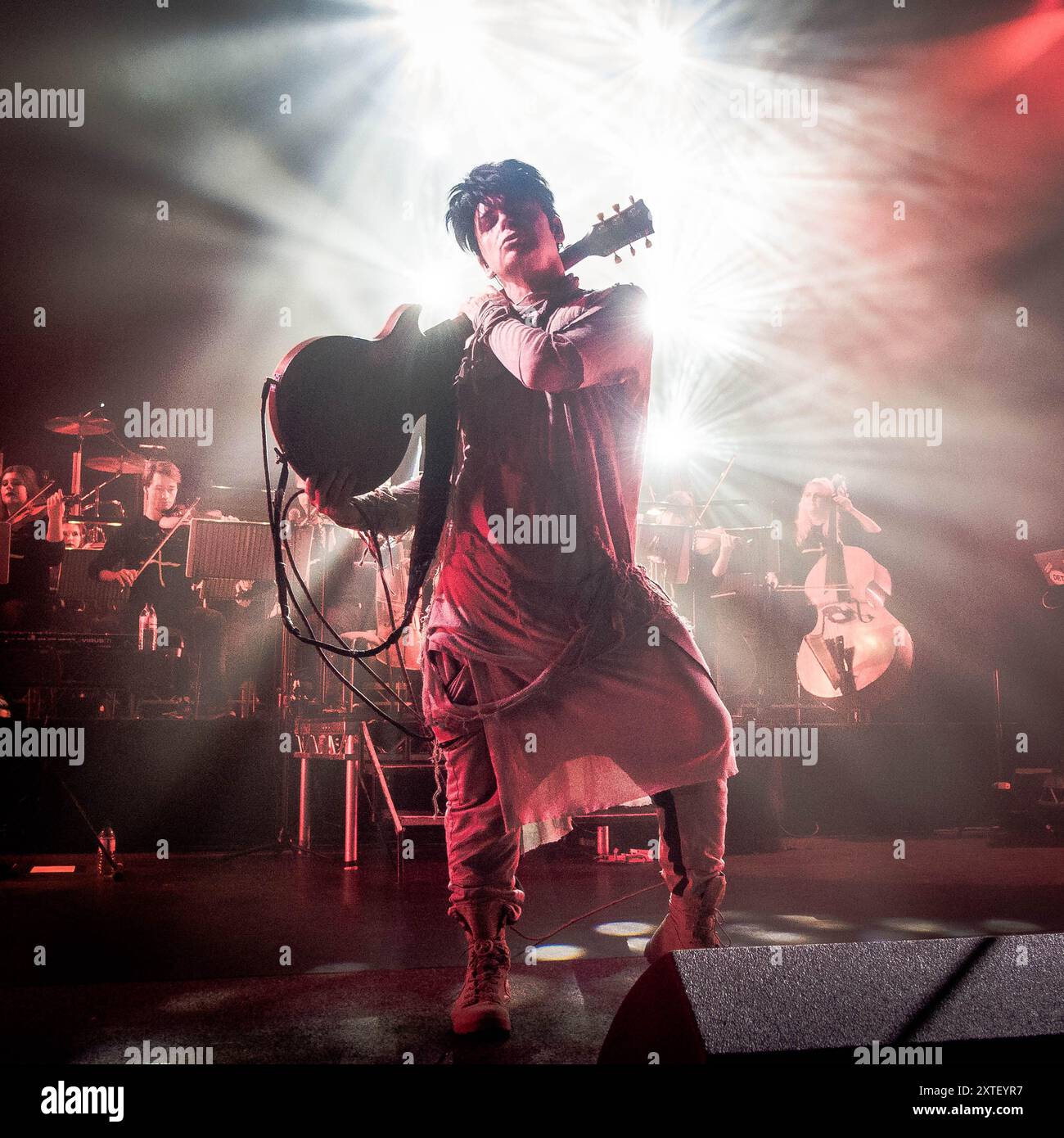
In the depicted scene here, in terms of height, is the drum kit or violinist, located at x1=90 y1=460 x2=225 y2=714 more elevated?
the drum kit

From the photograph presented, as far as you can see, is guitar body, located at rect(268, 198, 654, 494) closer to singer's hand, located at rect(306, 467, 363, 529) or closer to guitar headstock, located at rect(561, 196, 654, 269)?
singer's hand, located at rect(306, 467, 363, 529)

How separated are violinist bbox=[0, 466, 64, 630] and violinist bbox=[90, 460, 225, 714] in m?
0.34

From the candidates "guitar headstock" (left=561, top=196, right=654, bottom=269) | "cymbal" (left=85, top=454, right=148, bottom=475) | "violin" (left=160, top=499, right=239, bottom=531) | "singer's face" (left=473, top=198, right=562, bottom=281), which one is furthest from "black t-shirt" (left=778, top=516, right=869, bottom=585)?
"cymbal" (left=85, top=454, right=148, bottom=475)

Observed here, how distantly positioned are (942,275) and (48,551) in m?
5.66

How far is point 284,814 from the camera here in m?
4.51

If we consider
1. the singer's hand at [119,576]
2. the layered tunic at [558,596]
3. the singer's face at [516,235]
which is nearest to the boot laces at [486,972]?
the layered tunic at [558,596]

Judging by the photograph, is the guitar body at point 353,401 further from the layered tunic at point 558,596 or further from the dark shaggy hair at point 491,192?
the dark shaggy hair at point 491,192

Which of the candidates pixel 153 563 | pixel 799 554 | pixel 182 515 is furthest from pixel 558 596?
pixel 182 515

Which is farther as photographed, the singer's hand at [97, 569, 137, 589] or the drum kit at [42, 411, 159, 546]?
the drum kit at [42, 411, 159, 546]

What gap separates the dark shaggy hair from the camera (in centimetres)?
234

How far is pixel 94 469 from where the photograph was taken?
20.6 ft

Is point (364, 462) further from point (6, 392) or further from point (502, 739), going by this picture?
point (6, 392)

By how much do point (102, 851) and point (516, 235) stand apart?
316cm
